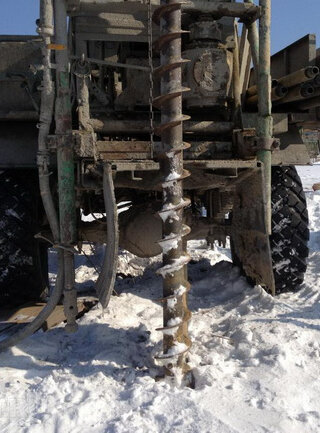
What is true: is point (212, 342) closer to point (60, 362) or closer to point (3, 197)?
point (60, 362)

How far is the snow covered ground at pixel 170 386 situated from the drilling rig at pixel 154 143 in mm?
221

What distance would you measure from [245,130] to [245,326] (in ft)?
4.55

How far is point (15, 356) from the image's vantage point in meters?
3.13

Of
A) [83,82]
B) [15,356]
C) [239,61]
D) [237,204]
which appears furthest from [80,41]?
[15,356]

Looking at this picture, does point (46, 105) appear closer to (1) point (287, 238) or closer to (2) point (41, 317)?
(2) point (41, 317)

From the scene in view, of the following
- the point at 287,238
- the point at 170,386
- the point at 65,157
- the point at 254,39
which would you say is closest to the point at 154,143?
the point at 65,157

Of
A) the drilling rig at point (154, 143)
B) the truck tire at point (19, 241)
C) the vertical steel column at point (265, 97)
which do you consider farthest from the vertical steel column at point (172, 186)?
the truck tire at point (19, 241)

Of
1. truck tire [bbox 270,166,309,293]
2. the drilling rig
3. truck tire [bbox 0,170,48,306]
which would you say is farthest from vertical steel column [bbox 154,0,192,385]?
truck tire [bbox 0,170,48,306]

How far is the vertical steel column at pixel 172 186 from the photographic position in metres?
2.71

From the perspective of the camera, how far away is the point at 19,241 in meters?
4.21

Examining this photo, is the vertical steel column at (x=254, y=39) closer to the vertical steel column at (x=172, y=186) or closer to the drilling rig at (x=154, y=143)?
the drilling rig at (x=154, y=143)

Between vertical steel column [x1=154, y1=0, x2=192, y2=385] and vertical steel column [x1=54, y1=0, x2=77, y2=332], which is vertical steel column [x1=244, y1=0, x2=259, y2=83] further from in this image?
vertical steel column [x1=54, y1=0, x2=77, y2=332]

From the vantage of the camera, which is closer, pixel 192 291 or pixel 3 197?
pixel 3 197

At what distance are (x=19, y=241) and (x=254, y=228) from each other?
2027 mm
